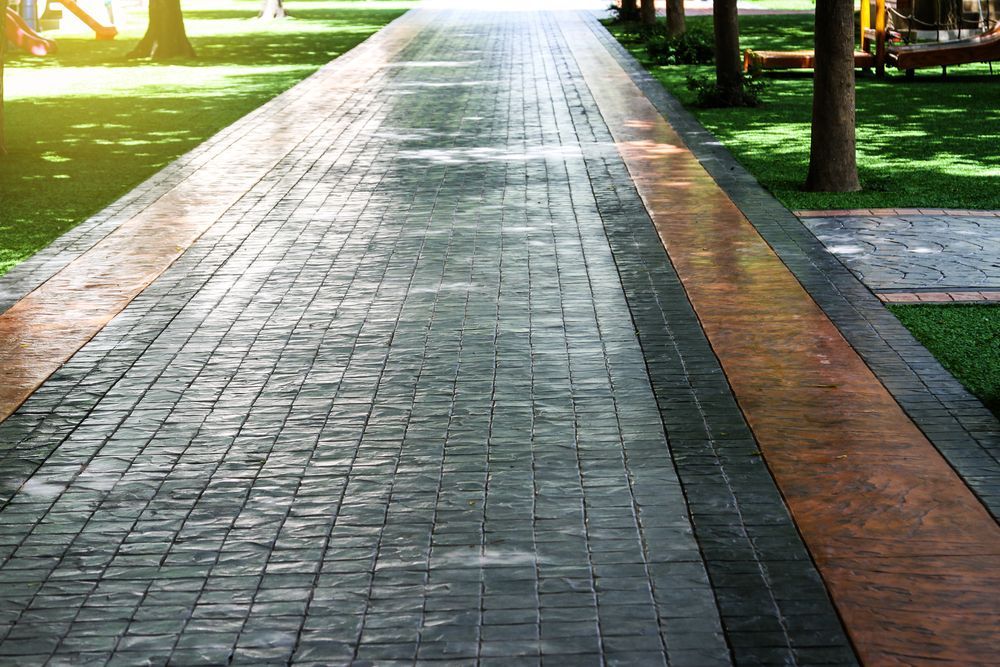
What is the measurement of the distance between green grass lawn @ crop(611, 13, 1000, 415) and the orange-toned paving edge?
68 cm

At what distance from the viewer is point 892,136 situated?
50.5 feet

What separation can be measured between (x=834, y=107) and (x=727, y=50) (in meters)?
6.32

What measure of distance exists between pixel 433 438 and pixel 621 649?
2100 millimetres

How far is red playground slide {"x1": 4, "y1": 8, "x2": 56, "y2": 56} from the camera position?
29.2 meters

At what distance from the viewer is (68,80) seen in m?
23.8

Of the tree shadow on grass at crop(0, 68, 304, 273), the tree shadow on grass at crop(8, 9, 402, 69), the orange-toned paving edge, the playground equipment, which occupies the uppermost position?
the tree shadow on grass at crop(8, 9, 402, 69)

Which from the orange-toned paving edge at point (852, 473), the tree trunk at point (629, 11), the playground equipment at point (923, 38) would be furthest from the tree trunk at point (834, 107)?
the tree trunk at point (629, 11)

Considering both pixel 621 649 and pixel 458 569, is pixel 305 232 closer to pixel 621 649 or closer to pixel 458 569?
pixel 458 569

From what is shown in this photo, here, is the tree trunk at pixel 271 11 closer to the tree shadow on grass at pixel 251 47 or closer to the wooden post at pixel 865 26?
the tree shadow on grass at pixel 251 47

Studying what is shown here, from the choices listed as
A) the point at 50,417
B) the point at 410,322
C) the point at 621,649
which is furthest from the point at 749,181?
Result: the point at 621,649

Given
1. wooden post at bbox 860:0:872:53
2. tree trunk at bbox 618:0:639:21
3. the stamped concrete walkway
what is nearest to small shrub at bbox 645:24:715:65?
wooden post at bbox 860:0:872:53

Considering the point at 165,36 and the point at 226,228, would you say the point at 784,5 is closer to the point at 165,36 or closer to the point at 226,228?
the point at 165,36

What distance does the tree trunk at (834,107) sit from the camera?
1188 centimetres

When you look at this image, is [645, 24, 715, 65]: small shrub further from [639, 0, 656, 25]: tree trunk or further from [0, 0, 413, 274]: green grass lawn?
[0, 0, 413, 274]: green grass lawn
